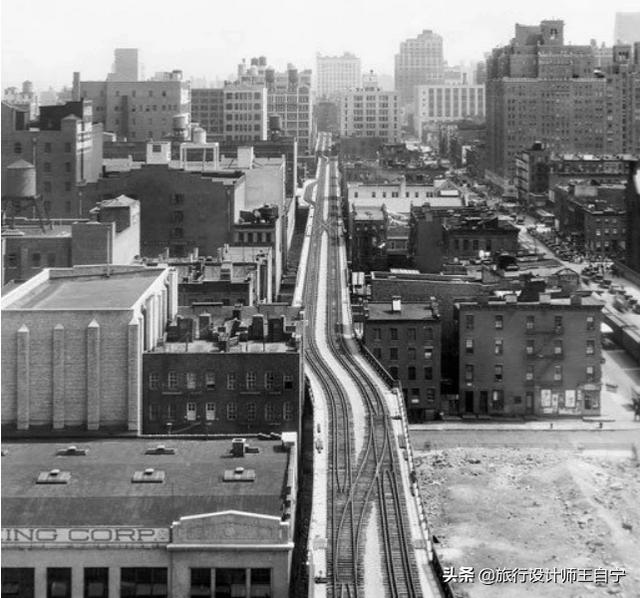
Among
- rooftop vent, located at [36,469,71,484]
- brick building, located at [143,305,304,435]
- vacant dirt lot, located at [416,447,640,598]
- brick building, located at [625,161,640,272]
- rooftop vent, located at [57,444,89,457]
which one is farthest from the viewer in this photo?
brick building, located at [625,161,640,272]

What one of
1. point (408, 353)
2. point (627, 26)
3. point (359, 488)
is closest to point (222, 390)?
point (359, 488)

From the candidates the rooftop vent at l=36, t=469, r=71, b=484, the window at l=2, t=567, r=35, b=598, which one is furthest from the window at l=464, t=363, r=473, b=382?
the window at l=2, t=567, r=35, b=598

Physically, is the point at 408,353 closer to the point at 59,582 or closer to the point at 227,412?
the point at 227,412

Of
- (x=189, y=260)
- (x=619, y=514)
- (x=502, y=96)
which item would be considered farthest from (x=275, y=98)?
(x=619, y=514)

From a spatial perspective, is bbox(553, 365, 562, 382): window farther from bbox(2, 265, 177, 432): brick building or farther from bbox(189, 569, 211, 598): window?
bbox(189, 569, 211, 598): window

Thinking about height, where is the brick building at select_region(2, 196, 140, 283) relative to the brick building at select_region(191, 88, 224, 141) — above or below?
below

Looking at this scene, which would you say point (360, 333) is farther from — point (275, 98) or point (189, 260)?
point (275, 98)

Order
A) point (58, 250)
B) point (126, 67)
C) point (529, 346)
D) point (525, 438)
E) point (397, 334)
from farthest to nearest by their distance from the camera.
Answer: point (126, 67) < point (529, 346) < point (397, 334) < point (525, 438) < point (58, 250)
